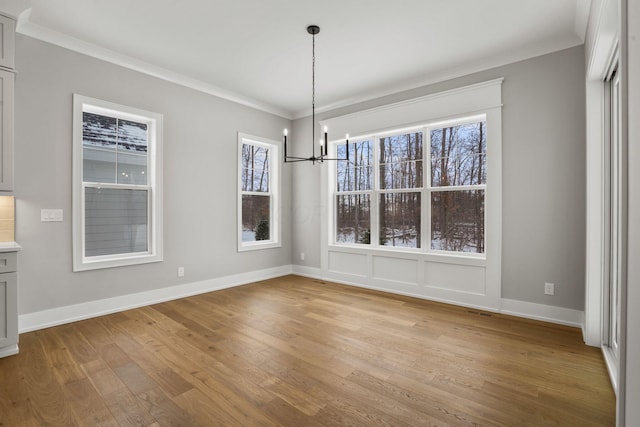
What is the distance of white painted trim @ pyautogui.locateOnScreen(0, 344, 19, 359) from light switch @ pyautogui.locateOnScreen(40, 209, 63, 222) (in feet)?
4.05

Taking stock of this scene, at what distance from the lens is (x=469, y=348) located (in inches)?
112

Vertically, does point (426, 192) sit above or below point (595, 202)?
above

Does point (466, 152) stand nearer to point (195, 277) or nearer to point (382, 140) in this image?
point (382, 140)

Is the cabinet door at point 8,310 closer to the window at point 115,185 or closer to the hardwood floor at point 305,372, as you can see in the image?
the hardwood floor at point 305,372

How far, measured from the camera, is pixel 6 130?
9.13 ft

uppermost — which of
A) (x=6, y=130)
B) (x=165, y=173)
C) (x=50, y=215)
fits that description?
(x=6, y=130)

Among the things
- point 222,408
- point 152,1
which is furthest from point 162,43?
point 222,408

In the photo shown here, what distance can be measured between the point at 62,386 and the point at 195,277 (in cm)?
242

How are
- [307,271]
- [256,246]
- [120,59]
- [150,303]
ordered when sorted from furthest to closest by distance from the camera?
[307,271] → [256,246] → [150,303] → [120,59]

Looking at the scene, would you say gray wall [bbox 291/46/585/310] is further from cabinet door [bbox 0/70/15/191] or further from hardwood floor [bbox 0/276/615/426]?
cabinet door [bbox 0/70/15/191]

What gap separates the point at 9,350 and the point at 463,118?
17.0 ft

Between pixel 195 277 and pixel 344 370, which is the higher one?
pixel 195 277

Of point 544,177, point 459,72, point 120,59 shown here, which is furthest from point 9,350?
point 459,72

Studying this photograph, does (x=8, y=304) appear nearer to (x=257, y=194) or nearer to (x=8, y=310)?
(x=8, y=310)
